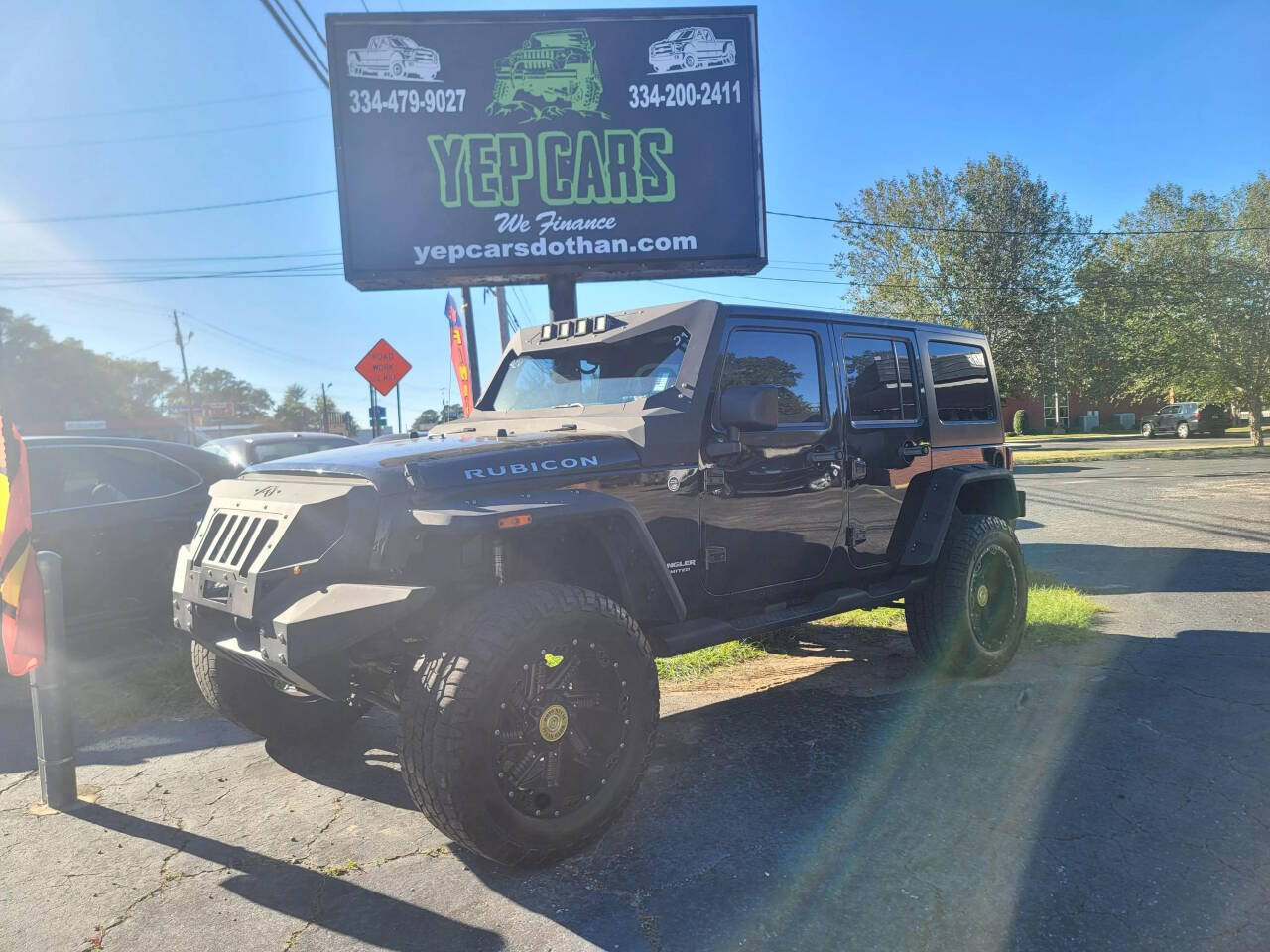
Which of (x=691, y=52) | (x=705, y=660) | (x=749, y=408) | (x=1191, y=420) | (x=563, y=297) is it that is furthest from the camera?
(x=1191, y=420)

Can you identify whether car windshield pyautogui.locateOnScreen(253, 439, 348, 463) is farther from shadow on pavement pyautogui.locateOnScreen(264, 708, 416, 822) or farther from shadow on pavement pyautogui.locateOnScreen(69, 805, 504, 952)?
shadow on pavement pyautogui.locateOnScreen(69, 805, 504, 952)

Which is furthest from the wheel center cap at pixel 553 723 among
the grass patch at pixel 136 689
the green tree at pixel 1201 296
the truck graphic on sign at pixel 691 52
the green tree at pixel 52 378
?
the green tree at pixel 52 378

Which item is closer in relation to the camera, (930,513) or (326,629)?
(326,629)

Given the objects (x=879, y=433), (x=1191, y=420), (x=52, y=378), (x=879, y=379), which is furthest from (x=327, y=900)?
(x=52, y=378)

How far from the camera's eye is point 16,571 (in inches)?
139

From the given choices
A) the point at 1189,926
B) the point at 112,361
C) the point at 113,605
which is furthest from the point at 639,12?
the point at 112,361

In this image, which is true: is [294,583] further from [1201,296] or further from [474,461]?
[1201,296]

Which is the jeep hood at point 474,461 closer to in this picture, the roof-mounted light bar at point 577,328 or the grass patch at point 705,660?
the roof-mounted light bar at point 577,328

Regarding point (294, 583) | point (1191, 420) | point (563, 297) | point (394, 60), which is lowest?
point (1191, 420)

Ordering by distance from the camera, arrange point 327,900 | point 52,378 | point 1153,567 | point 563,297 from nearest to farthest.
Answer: point 327,900
point 1153,567
point 563,297
point 52,378

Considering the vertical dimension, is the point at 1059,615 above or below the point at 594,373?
below

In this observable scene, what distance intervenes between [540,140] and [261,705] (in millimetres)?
8162

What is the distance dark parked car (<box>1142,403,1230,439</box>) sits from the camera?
109 feet

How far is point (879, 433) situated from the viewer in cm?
452
